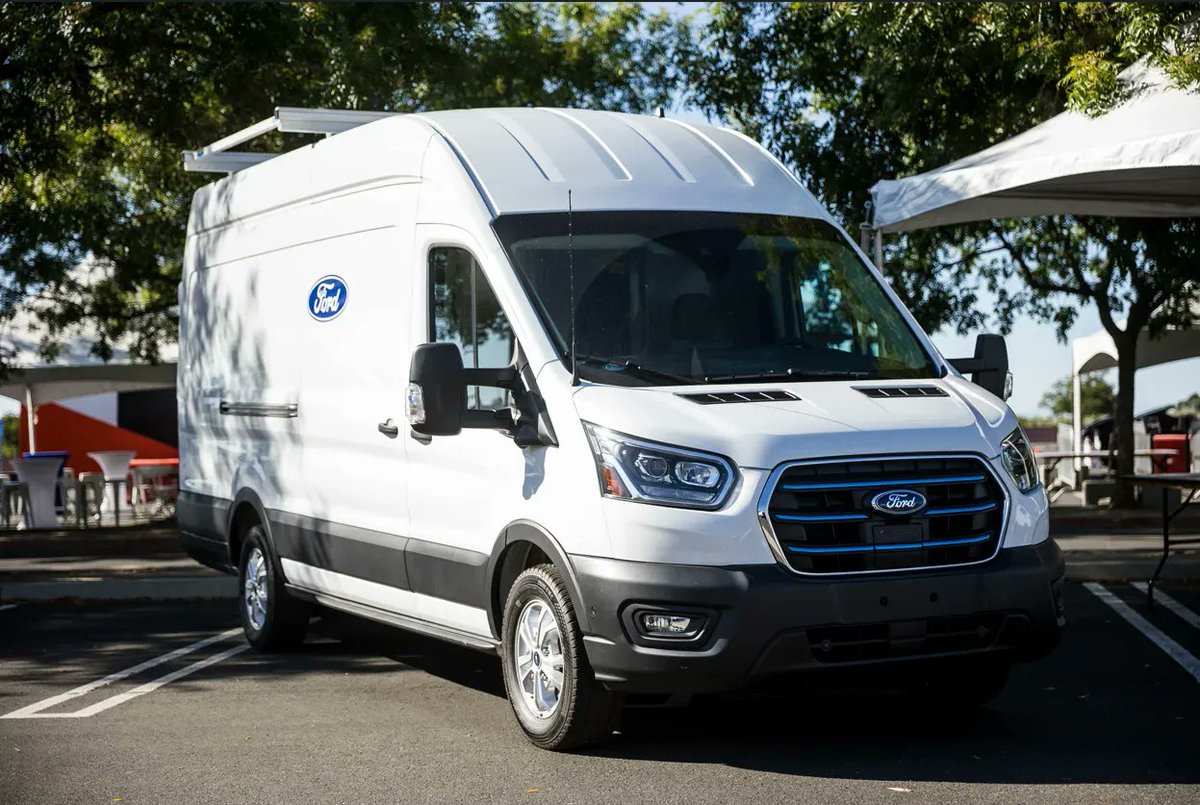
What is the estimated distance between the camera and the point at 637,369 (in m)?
6.73

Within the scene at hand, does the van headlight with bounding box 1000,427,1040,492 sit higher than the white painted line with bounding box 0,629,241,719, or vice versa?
the van headlight with bounding box 1000,427,1040,492

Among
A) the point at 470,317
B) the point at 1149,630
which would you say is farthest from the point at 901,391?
the point at 1149,630

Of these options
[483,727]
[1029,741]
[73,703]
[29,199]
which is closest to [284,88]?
[29,199]

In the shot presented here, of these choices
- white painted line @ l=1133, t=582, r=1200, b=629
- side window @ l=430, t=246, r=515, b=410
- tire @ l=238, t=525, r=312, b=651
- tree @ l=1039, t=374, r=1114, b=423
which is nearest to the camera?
side window @ l=430, t=246, r=515, b=410

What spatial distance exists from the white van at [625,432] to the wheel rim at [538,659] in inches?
0.6

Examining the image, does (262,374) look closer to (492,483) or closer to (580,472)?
(492,483)

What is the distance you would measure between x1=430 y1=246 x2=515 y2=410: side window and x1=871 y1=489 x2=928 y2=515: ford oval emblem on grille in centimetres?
168

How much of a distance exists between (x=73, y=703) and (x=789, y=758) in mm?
3820

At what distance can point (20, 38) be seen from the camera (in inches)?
665

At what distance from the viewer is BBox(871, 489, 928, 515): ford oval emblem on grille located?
620 centimetres

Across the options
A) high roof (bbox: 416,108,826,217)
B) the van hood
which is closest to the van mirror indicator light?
the van hood

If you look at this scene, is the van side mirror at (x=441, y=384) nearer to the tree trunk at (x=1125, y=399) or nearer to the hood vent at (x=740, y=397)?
the hood vent at (x=740, y=397)

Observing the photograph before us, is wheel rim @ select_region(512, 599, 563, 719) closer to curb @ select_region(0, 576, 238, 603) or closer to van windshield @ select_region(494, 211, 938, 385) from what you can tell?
van windshield @ select_region(494, 211, 938, 385)

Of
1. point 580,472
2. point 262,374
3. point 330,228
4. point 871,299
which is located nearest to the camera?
point 580,472
